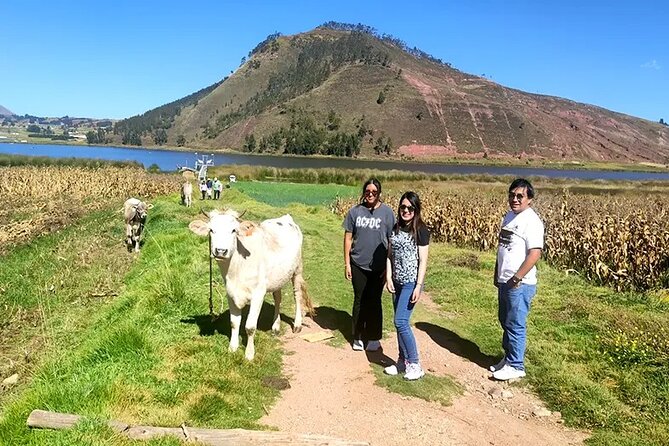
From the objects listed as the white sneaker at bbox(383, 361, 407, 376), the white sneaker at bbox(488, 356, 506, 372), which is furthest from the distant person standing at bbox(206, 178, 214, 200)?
the white sneaker at bbox(488, 356, 506, 372)

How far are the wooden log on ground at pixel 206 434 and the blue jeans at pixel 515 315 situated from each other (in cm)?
298

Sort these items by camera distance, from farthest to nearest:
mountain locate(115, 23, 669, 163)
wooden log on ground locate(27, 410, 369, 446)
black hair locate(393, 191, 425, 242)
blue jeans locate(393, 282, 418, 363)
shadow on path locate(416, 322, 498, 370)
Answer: mountain locate(115, 23, 669, 163) → shadow on path locate(416, 322, 498, 370) → blue jeans locate(393, 282, 418, 363) → black hair locate(393, 191, 425, 242) → wooden log on ground locate(27, 410, 369, 446)

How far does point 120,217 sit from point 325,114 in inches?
5203

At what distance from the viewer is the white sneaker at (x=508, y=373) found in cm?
711

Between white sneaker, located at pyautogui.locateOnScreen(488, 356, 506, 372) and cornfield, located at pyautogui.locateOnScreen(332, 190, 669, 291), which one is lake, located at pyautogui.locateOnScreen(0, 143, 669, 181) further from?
white sneaker, located at pyautogui.locateOnScreen(488, 356, 506, 372)

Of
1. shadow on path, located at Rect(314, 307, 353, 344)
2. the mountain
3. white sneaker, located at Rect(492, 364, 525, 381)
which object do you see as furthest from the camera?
the mountain

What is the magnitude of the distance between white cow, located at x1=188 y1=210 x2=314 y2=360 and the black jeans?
1.23 metres

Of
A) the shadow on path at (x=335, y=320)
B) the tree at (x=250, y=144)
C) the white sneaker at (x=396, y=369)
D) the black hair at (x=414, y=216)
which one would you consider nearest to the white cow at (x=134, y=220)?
the shadow on path at (x=335, y=320)

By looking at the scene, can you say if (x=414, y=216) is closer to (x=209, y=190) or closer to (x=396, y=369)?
(x=396, y=369)

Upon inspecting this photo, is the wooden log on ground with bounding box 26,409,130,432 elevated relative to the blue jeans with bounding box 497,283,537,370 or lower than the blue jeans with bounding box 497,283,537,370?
lower

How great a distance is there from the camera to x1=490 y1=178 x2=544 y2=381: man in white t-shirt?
6.58 meters

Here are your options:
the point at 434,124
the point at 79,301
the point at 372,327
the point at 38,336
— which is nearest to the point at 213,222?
the point at 372,327

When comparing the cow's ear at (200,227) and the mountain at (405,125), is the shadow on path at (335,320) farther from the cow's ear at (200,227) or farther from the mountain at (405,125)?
the mountain at (405,125)

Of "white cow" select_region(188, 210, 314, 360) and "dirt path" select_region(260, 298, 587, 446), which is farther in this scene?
"white cow" select_region(188, 210, 314, 360)
